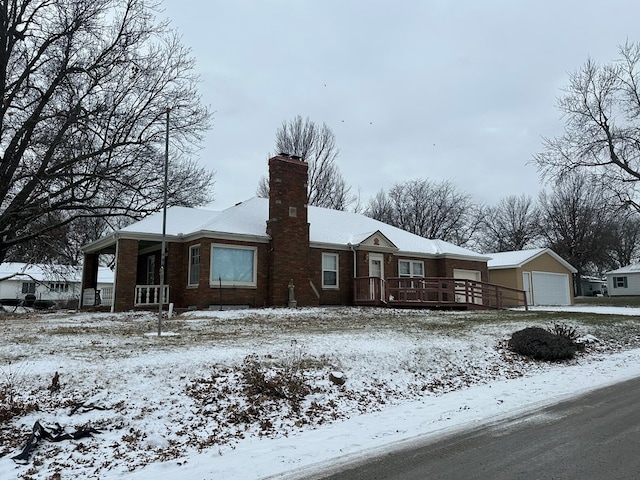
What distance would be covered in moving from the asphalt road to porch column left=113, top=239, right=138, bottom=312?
1521cm

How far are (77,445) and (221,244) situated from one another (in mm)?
14031

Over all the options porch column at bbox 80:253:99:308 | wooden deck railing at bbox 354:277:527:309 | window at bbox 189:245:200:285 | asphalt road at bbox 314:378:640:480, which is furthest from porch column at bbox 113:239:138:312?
asphalt road at bbox 314:378:640:480

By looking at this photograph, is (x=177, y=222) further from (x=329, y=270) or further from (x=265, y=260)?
(x=329, y=270)

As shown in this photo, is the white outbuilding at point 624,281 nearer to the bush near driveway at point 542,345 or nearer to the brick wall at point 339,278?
the brick wall at point 339,278

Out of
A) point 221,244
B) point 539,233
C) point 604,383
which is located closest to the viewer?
point 604,383

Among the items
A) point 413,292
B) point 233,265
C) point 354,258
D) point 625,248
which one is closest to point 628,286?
point 625,248

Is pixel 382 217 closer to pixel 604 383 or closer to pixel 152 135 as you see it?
pixel 152 135

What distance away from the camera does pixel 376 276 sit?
75.2 ft

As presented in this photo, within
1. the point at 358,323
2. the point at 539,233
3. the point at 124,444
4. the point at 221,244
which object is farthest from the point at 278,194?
the point at 539,233

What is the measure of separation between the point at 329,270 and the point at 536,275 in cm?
1717

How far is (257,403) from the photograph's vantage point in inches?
266

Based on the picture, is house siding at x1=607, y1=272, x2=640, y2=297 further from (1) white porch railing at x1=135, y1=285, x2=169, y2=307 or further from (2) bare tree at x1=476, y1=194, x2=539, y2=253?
(1) white porch railing at x1=135, y1=285, x2=169, y2=307

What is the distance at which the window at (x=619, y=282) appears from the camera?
55.5 metres

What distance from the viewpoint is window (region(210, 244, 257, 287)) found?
743 inches
